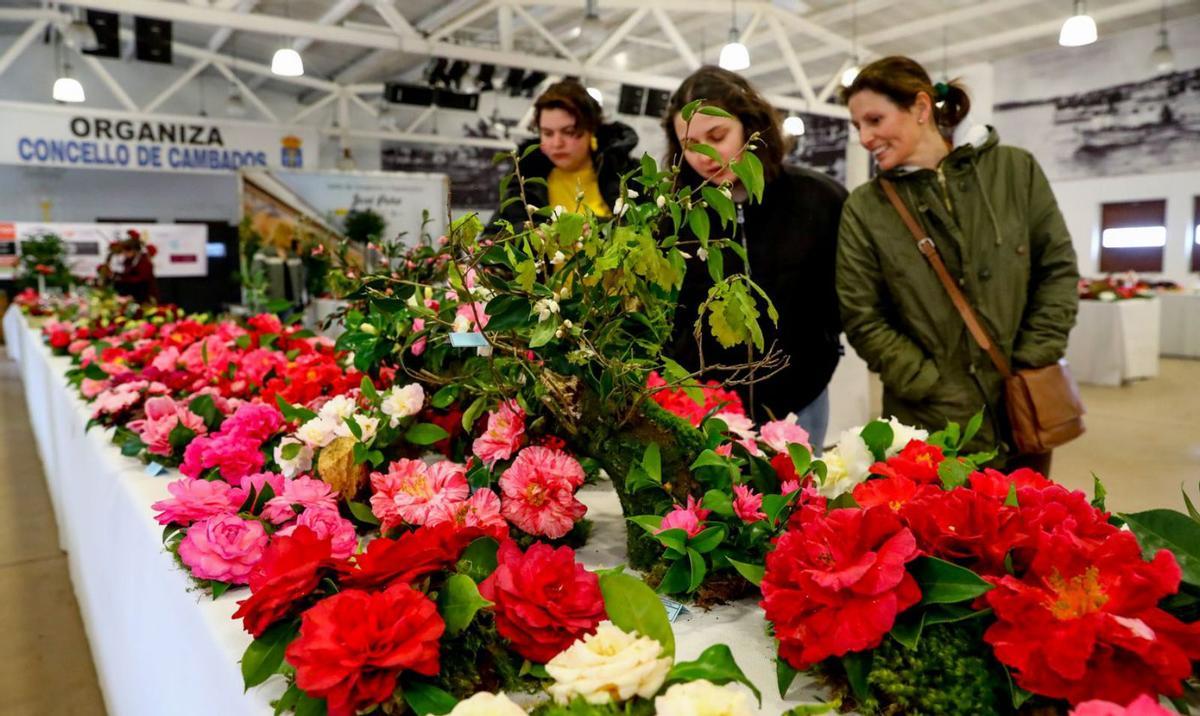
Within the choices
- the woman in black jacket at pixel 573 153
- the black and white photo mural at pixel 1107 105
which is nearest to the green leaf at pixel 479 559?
the woman in black jacket at pixel 573 153

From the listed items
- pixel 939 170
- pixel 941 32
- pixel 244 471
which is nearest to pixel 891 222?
pixel 939 170

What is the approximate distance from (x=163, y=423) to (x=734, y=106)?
125 centimetres

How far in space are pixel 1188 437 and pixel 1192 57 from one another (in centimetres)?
687

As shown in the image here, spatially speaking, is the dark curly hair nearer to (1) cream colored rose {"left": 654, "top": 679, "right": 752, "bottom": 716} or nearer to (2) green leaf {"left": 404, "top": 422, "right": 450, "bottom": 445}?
(2) green leaf {"left": 404, "top": 422, "right": 450, "bottom": 445}

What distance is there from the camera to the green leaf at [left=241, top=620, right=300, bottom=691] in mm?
728

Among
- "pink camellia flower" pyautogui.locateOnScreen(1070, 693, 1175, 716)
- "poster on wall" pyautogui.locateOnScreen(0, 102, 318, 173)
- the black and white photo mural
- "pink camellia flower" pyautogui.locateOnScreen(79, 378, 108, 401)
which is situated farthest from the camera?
"poster on wall" pyautogui.locateOnScreen(0, 102, 318, 173)

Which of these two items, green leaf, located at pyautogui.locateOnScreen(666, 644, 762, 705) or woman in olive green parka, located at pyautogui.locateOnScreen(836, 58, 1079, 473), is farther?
woman in olive green parka, located at pyautogui.locateOnScreen(836, 58, 1079, 473)

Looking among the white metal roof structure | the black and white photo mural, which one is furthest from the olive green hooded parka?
the black and white photo mural

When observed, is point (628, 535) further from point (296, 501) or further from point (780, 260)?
point (780, 260)

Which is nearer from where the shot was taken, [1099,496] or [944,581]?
[944,581]

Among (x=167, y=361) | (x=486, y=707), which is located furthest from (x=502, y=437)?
(x=167, y=361)

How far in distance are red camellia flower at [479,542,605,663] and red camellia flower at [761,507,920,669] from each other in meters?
0.16

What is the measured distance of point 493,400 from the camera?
3.88 ft

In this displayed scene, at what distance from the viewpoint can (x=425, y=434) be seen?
4.02 feet
